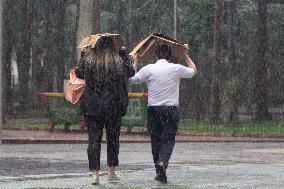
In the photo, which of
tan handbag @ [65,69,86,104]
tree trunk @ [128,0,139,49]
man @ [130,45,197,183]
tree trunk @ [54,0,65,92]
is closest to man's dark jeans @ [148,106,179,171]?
man @ [130,45,197,183]

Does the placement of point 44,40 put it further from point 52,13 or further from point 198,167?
point 198,167

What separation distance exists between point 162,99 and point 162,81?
0.25m

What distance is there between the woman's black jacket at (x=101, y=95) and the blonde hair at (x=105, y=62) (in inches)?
2.3

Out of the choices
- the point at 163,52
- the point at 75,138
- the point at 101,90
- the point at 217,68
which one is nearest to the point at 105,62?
the point at 101,90

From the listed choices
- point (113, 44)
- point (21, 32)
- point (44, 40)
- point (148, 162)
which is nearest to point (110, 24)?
point (44, 40)

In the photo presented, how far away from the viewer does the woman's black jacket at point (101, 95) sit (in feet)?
40.1

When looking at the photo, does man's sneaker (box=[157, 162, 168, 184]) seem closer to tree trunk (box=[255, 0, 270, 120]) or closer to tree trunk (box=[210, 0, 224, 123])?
tree trunk (box=[210, 0, 224, 123])

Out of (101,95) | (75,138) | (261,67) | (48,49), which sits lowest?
(75,138)

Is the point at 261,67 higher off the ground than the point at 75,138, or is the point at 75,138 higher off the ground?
the point at 261,67

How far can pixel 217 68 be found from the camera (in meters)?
37.7

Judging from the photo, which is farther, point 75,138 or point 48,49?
point 48,49

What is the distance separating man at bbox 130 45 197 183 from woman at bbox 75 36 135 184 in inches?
18.7

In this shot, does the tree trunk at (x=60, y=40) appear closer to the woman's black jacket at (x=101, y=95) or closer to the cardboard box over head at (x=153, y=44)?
the cardboard box over head at (x=153, y=44)

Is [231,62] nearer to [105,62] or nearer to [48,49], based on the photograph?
[48,49]
